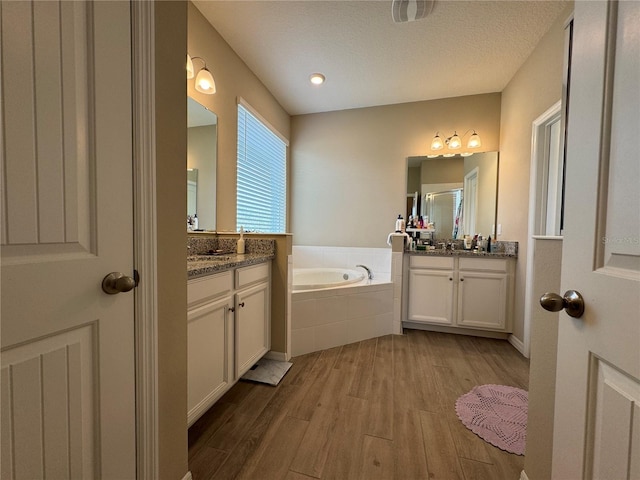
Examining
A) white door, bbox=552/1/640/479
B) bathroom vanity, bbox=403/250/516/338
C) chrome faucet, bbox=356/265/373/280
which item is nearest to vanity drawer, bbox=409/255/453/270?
bathroom vanity, bbox=403/250/516/338

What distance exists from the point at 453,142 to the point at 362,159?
1.07 m

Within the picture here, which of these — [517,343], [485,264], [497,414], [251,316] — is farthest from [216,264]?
[517,343]

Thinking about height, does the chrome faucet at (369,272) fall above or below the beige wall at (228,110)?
below

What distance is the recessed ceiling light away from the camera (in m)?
2.71

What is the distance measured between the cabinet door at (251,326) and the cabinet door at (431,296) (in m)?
1.59

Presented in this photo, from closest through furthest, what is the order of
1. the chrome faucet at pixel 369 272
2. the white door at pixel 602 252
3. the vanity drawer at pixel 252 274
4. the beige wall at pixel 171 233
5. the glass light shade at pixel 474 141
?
the white door at pixel 602 252 < the beige wall at pixel 171 233 < the vanity drawer at pixel 252 274 < the glass light shade at pixel 474 141 < the chrome faucet at pixel 369 272

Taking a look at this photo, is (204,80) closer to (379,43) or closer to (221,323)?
(379,43)

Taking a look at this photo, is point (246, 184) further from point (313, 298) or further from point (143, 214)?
point (143, 214)

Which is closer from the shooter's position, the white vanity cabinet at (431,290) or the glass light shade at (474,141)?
the white vanity cabinet at (431,290)

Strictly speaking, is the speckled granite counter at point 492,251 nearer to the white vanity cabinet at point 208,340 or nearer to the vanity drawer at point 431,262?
the vanity drawer at point 431,262

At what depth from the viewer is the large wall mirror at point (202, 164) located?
198 cm

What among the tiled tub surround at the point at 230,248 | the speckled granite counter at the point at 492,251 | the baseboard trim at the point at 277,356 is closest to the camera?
the tiled tub surround at the point at 230,248

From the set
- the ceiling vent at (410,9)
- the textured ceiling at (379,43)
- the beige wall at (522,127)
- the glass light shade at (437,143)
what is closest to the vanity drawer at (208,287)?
the textured ceiling at (379,43)

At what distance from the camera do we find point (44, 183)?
1.86 ft
